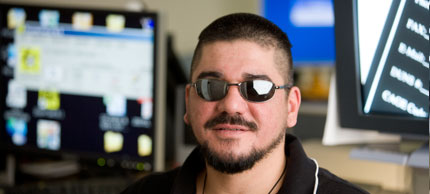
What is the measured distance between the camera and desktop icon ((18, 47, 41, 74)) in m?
1.81

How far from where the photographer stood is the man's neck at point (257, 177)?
1.00 metres

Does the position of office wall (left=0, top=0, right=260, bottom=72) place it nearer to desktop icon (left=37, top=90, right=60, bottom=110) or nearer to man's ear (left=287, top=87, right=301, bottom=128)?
desktop icon (left=37, top=90, right=60, bottom=110)

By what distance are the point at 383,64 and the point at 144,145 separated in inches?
34.9

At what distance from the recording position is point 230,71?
0.96m

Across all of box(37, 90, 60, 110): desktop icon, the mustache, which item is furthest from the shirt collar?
box(37, 90, 60, 110): desktop icon

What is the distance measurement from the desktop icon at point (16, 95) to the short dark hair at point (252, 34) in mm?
1006

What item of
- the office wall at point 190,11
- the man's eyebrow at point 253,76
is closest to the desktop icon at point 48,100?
the man's eyebrow at point 253,76

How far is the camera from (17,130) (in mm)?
1860

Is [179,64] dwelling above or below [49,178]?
above

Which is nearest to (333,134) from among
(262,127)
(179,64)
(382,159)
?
(382,159)

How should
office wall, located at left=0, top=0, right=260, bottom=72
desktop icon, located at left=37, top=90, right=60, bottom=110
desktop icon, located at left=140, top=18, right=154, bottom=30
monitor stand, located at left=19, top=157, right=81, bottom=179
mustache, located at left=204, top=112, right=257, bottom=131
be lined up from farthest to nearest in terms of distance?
office wall, located at left=0, top=0, right=260, bottom=72 → monitor stand, located at left=19, top=157, right=81, bottom=179 → desktop icon, located at left=37, top=90, right=60, bottom=110 → desktop icon, located at left=140, top=18, right=154, bottom=30 → mustache, located at left=204, top=112, right=257, bottom=131

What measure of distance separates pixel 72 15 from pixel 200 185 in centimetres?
88

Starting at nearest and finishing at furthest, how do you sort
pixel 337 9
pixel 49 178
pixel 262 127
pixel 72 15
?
pixel 262 127 < pixel 337 9 < pixel 72 15 < pixel 49 178

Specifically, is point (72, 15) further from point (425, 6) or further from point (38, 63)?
point (425, 6)
